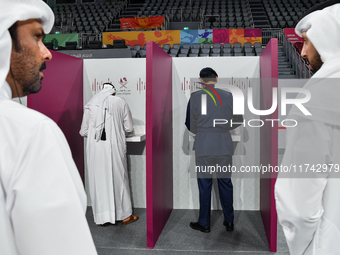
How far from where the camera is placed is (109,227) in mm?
3225

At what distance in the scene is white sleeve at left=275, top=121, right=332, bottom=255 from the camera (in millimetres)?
993

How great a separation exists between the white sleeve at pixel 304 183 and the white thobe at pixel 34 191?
0.73 m

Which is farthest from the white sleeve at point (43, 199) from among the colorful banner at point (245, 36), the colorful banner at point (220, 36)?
the colorful banner at point (245, 36)

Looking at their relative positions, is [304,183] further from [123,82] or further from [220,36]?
[220,36]

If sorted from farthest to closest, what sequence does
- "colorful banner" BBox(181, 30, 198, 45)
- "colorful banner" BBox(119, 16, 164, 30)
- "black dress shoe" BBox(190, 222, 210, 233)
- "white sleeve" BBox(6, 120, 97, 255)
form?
1. "colorful banner" BBox(119, 16, 164, 30)
2. "colorful banner" BBox(181, 30, 198, 45)
3. "black dress shoe" BBox(190, 222, 210, 233)
4. "white sleeve" BBox(6, 120, 97, 255)

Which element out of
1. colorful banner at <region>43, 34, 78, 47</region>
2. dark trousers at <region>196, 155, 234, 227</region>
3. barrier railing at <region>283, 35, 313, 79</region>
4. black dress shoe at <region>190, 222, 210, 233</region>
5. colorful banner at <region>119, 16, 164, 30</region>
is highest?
colorful banner at <region>119, 16, 164, 30</region>

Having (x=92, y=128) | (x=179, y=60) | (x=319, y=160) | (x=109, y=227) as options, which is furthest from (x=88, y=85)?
(x=319, y=160)

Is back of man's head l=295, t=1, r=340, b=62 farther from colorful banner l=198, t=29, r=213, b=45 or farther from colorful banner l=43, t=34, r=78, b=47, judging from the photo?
colorful banner l=43, t=34, r=78, b=47

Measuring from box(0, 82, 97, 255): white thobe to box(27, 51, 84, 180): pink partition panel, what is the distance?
1907 millimetres

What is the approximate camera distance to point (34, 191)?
0.60 metres

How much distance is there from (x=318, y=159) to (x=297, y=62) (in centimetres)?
664

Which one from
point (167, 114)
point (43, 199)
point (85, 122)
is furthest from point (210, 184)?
point (43, 199)

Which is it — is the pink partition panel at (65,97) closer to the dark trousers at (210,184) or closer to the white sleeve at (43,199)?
the dark trousers at (210,184)

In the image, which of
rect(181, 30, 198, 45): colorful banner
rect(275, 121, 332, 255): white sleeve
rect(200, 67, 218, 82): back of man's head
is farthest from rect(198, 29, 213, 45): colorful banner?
rect(275, 121, 332, 255): white sleeve
